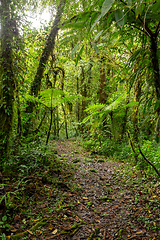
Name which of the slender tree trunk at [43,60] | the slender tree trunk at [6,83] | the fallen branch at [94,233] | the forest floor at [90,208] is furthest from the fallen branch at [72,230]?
the slender tree trunk at [43,60]

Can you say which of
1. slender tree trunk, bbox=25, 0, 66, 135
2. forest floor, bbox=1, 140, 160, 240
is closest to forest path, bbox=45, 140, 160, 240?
forest floor, bbox=1, 140, 160, 240

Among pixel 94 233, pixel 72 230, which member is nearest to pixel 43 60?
pixel 72 230

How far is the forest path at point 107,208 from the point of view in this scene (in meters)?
2.46

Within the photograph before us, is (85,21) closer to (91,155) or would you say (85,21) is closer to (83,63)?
(91,155)

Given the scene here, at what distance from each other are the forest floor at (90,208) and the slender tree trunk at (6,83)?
42.7 inches

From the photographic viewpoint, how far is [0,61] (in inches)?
132

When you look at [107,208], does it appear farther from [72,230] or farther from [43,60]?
→ [43,60]

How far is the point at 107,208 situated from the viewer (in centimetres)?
319

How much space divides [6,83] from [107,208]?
3343 mm

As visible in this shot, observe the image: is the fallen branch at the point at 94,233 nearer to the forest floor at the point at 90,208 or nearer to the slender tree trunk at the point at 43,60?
the forest floor at the point at 90,208

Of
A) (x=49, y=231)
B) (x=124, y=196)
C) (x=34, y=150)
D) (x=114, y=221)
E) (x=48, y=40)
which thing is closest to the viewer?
(x=49, y=231)

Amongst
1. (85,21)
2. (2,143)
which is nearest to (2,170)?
(2,143)

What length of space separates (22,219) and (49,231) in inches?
18.3

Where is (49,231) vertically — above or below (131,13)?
below
